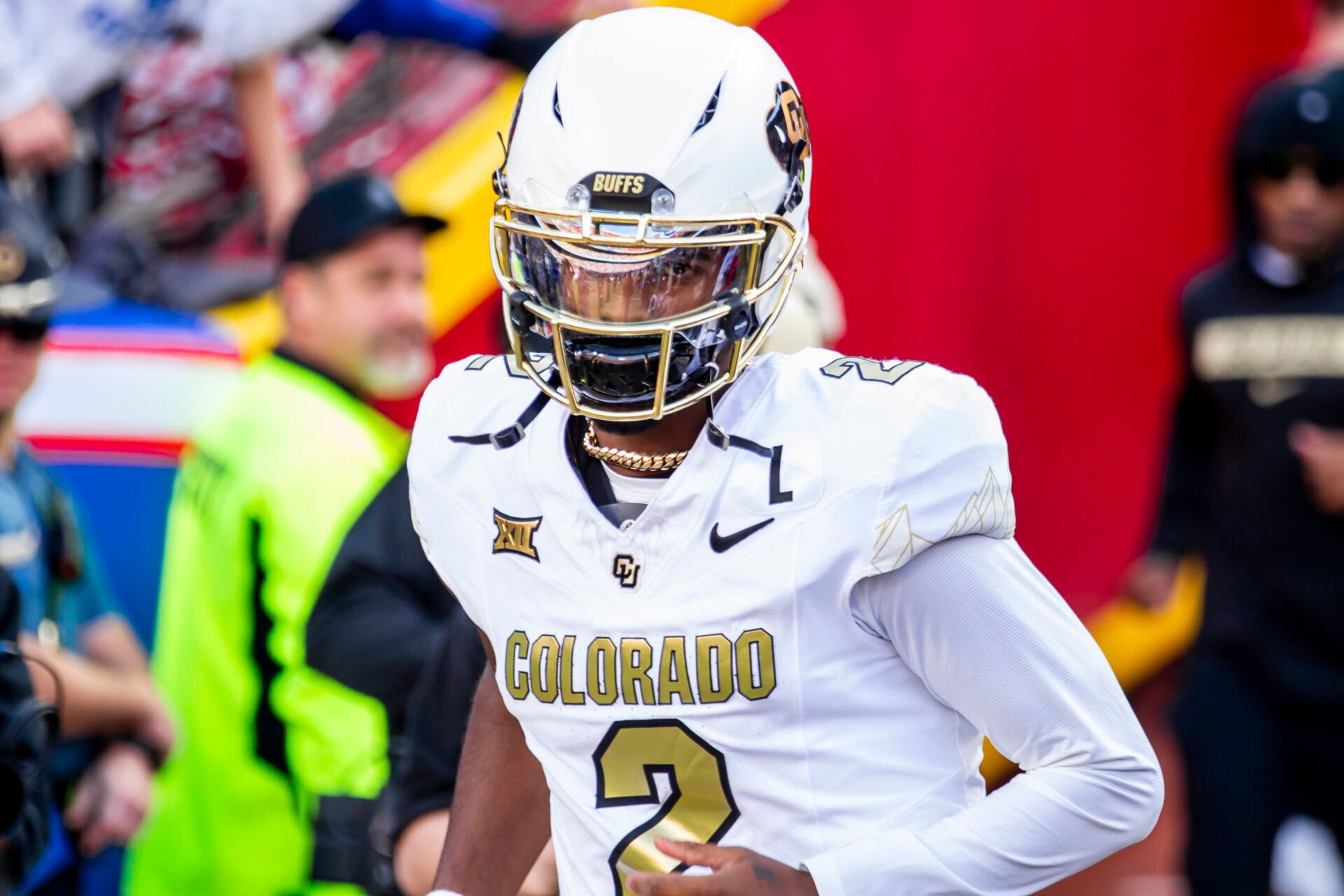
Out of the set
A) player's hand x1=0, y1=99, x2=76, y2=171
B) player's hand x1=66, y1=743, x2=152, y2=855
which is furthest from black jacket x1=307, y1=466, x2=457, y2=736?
player's hand x1=0, y1=99, x2=76, y2=171

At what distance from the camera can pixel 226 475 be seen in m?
3.36

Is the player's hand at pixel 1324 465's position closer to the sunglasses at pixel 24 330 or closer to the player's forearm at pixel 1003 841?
the player's forearm at pixel 1003 841

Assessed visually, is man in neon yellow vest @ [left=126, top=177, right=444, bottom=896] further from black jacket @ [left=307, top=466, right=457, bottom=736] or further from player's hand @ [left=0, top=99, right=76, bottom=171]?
player's hand @ [left=0, top=99, right=76, bottom=171]

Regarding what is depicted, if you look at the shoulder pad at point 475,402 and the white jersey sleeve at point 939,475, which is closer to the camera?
the white jersey sleeve at point 939,475

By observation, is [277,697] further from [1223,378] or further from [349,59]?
[349,59]

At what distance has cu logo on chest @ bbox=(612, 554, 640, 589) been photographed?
5.51 feet

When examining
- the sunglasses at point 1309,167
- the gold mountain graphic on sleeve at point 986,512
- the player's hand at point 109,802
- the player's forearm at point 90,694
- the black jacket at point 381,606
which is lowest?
the player's hand at point 109,802

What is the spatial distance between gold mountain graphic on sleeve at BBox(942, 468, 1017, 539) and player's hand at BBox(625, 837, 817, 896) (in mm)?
331

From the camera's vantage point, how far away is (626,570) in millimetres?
1685

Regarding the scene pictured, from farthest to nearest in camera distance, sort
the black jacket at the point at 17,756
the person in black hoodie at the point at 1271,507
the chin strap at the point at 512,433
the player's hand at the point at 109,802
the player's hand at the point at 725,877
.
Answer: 1. the person in black hoodie at the point at 1271,507
2. the player's hand at the point at 109,802
3. the black jacket at the point at 17,756
4. the chin strap at the point at 512,433
5. the player's hand at the point at 725,877

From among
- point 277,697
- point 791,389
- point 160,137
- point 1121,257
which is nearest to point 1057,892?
point 1121,257

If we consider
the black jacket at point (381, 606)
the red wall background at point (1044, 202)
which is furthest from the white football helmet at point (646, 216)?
the red wall background at point (1044, 202)

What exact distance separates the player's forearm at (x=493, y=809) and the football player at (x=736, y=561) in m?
0.13

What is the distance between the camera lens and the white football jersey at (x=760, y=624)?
1611 mm
